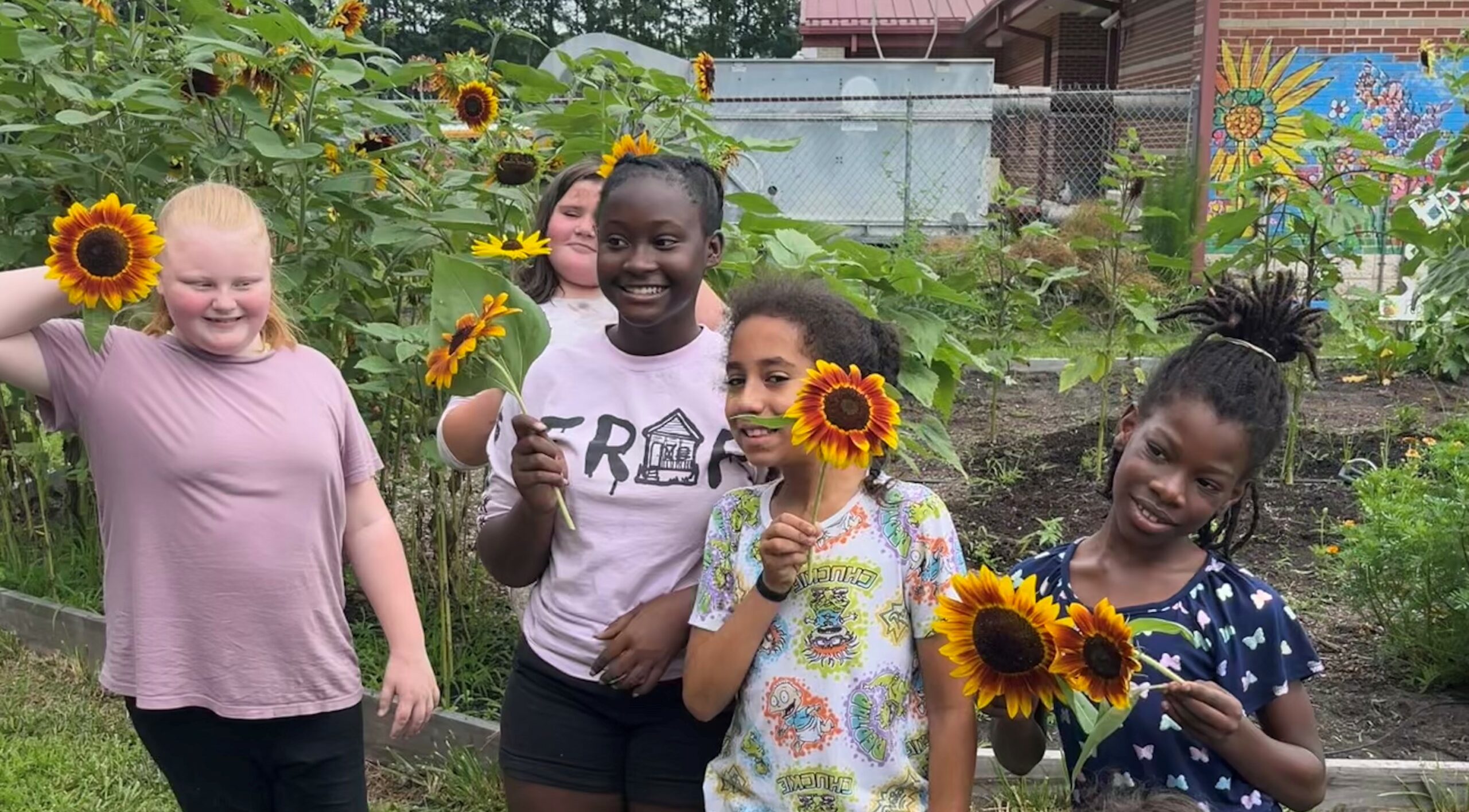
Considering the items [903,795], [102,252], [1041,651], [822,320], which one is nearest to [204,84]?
[102,252]

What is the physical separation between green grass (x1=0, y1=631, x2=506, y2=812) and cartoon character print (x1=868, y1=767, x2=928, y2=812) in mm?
1395

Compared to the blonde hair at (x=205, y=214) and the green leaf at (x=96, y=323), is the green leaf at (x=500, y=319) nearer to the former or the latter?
the blonde hair at (x=205, y=214)

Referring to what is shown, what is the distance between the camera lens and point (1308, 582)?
157 inches

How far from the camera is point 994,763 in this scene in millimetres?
2736

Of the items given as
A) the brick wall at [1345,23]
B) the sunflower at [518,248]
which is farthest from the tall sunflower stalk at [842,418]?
the brick wall at [1345,23]

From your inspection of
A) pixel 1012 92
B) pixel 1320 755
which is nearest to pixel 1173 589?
pixel 1320 755

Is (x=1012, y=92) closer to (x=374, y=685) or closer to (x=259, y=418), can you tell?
(x=374, y=685)

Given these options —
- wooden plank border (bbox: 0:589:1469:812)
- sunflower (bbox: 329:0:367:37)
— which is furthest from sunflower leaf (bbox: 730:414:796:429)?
sunflower (bbox: 329:0:367:37)

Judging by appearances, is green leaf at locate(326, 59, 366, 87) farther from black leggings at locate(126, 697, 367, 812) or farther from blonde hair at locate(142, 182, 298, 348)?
black leggings at locate(126, 697, 367, 812)

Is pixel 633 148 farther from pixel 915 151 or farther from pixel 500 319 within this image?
pixel 915 151

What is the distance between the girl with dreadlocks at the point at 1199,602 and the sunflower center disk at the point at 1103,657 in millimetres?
268

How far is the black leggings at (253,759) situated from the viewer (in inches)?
75.9

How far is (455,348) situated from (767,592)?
0.52 m

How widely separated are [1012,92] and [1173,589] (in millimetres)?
11001
